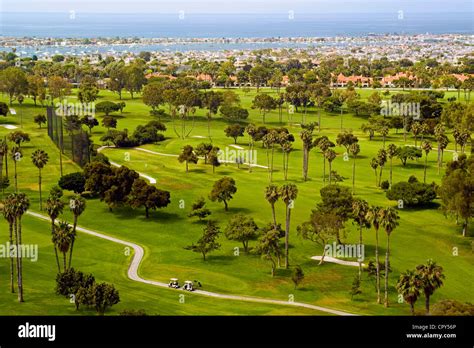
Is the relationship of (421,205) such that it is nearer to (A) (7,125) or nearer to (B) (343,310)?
(B) (343,310)

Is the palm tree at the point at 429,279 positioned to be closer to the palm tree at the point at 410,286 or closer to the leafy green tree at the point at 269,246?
the palm tree at the point at 410,286

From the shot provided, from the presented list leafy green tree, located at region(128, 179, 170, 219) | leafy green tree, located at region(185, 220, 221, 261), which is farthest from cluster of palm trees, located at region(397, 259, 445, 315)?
leafy green tree, located at region(128, 179, 170, 219)

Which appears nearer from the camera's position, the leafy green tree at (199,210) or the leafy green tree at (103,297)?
the leafy green tree at (103,297)

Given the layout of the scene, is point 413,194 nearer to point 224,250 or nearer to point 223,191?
point 223,191

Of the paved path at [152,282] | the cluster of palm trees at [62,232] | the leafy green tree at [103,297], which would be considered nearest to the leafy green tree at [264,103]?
the paved path at [152,282]

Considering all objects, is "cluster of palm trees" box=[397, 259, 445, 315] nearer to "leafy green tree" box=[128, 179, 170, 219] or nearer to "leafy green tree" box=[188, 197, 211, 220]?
"leafy green tree" box=[188, 197, 211, 220]
